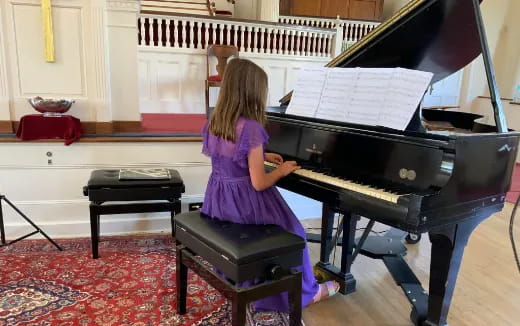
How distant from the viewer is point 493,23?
7.63 meters

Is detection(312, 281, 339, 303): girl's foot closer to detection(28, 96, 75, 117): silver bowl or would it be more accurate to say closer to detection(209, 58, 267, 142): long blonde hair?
detection(209, 58, 267, 142): long blonde hair

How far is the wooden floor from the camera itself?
7.00ft

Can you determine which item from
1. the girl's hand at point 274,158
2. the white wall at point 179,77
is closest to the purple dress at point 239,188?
the girl's hand at point 274,158

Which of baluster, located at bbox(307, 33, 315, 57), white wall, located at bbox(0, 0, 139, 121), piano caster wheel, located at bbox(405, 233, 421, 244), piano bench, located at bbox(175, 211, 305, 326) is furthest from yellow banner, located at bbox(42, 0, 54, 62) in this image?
baluster, located at bbox(307, 33, 315, 57)

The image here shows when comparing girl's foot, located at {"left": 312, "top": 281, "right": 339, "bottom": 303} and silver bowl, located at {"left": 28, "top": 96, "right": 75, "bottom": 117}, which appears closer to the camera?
girl's foot, located at {"left": 312, "top": 281, "right": 339, "bottom": 303}

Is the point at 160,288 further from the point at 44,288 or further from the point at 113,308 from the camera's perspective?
the point at 44,288

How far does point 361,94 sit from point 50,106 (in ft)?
7.12

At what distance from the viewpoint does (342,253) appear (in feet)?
7.52

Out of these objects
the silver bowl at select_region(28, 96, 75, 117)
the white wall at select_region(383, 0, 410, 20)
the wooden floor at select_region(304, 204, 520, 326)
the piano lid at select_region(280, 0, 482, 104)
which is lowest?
the wooden floor at select_region(304, 204, 520, 326)

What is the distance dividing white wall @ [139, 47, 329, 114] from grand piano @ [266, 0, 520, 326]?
3388mm

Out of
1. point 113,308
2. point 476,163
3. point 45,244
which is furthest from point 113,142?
point 476,163

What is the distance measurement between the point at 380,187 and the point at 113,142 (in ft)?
6.81

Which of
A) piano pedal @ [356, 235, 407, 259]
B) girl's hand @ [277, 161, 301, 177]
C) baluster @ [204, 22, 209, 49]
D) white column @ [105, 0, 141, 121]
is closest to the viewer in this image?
girl's hand @ [277, 161, 301, 177]

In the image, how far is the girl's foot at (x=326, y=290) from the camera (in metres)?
2.22
